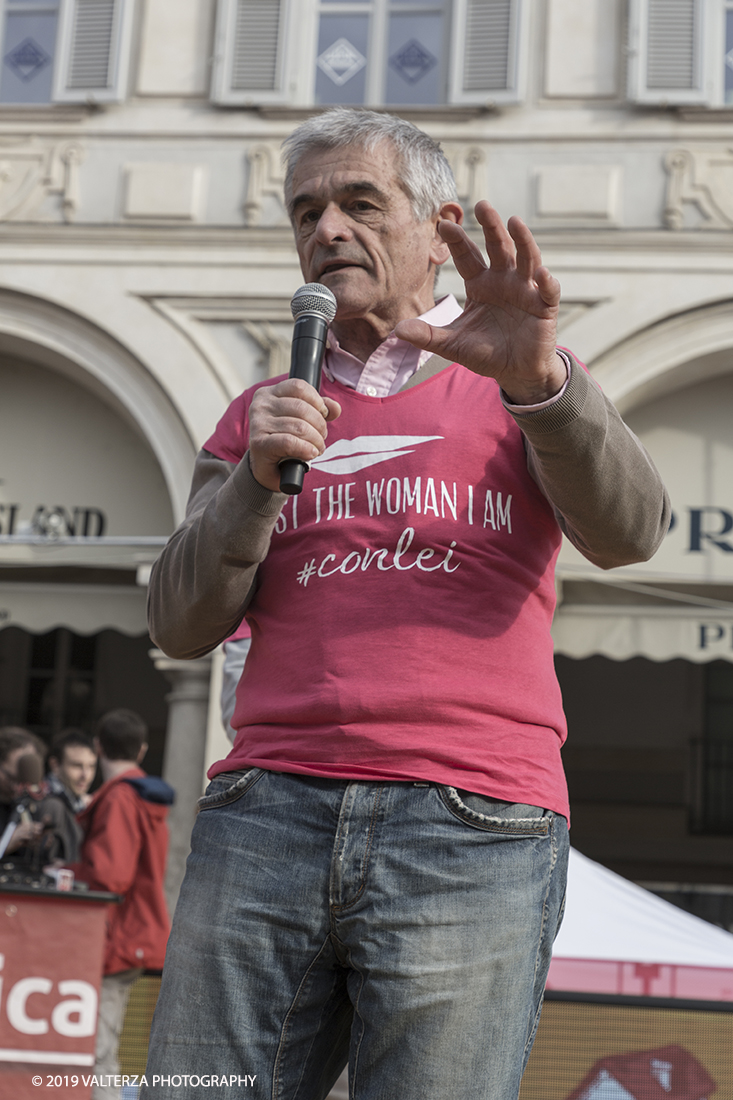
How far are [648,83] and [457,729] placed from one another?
7434mm

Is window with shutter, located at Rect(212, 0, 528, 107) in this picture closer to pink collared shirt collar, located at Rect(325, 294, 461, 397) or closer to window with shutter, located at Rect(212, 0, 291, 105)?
window with shutter, located at Rect(212, 0, 291, 105)

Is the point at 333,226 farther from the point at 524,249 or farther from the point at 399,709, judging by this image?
the point at 399,709

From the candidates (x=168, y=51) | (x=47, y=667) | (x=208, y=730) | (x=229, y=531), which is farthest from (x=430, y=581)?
(x=47, y=667)

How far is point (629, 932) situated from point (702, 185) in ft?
17.2

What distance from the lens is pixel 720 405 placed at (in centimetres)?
851

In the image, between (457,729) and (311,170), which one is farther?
(311,170)

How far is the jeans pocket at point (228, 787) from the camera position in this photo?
162 cm

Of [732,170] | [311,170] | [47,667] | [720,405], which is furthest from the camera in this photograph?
[47,667]

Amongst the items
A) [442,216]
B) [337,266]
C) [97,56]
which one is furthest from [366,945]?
[97,56]

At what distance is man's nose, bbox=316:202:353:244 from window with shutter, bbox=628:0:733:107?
6.82 m

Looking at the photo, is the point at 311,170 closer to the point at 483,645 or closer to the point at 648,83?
the point at 483,645

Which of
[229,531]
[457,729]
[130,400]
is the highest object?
[130,400]

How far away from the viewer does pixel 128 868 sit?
5.24m

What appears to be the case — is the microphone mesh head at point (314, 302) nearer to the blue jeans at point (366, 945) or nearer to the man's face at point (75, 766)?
the blue jeans at point (366, 945)
